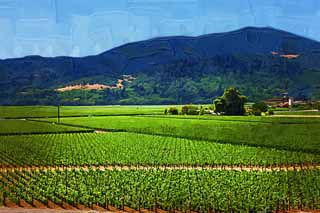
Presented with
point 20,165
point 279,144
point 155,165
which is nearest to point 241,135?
point 279,144

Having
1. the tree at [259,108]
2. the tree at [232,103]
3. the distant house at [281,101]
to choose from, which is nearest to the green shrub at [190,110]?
the tree at [232,103]

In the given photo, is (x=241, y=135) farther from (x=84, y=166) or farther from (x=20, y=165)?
(x=20, y=165)

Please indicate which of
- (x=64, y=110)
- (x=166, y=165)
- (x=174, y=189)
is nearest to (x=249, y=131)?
(x=166, y=165)

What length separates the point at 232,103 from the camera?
14172 millimetres

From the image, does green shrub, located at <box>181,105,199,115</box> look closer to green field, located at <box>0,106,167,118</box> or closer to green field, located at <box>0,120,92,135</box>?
green field, located at <box>0,106,167,118</box>

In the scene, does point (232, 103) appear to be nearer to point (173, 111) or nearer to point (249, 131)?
point (249, 131)

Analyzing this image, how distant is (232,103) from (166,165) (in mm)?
2697

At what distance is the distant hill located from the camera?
1382cm

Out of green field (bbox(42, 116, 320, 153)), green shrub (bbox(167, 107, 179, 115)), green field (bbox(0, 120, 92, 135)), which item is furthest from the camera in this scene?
green field (bbox(0, 120, 92, 135))

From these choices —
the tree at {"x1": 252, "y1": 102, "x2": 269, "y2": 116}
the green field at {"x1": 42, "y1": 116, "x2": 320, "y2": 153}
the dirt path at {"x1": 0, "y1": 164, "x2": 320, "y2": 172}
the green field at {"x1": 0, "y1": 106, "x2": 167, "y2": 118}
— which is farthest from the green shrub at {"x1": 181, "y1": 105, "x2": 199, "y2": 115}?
the dirt path at {"x1": 0, "y1": 164, "x2": 320, "y2": 172}

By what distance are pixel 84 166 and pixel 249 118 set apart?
5038 mm

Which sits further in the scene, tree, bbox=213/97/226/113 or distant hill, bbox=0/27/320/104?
tree, bbox=213/97/226/113

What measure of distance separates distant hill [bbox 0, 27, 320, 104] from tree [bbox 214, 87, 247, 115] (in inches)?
10.8

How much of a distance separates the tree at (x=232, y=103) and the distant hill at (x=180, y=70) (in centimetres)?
28
